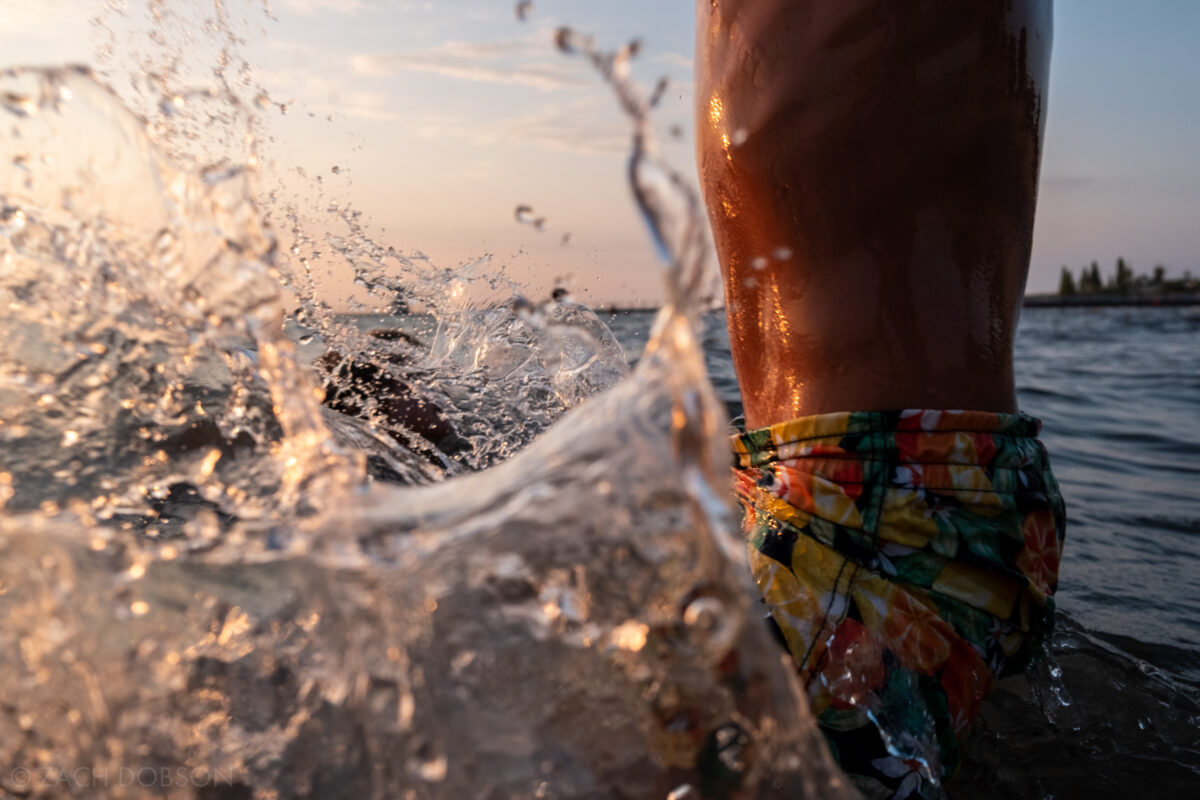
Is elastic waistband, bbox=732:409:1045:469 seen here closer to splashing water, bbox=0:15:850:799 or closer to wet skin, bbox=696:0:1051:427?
wet skin, bbox=696:0:1051:427

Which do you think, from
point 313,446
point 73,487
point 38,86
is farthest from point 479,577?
point 38,86

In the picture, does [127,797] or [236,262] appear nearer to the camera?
[127,797]

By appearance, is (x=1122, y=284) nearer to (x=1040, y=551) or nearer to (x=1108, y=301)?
(x=1108, y=301)

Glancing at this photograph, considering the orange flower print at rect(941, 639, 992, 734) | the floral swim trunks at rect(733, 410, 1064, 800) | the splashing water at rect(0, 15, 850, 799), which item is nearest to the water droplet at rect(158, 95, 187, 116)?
the splashing water at rect(0, 15, 850, 799)

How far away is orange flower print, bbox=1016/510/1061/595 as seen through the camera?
51.6 inches

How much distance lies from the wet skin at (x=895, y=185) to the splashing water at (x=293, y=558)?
1.88 ft

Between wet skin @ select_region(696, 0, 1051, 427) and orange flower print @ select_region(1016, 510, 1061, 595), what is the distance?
0.20 metres

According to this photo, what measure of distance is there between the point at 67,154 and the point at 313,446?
62 centimetres

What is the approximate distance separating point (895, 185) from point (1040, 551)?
2.10 feet

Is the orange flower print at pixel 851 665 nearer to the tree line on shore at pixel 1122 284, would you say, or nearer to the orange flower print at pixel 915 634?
the orange flower print at pixel 915 634

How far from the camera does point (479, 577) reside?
867 millimetres

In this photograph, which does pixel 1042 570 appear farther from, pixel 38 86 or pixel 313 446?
pixel 38 86

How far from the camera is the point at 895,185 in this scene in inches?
53.3

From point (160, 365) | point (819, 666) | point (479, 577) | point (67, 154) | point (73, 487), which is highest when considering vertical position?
point (67, 154)
